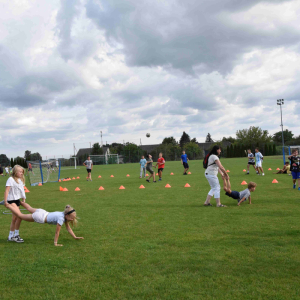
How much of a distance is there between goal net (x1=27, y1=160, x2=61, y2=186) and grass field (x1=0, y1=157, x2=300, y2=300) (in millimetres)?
14145

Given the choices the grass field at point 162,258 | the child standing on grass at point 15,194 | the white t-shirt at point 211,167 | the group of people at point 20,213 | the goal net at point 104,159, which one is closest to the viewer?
the grass field at point 162,258

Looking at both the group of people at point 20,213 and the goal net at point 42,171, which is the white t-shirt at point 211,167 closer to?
the group of people at point 20,213

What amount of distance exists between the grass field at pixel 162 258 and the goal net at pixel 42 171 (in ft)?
46.4

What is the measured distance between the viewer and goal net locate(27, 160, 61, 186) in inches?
874

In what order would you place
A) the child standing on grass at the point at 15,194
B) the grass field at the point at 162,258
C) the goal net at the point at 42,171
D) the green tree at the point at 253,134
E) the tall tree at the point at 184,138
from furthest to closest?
the tall tree at the point at 184,138, the green tree at the point at 253,134, the goal net at the point at 42,171, the child standing on grass at the point at 15,194, the grass field at the point at 162,258

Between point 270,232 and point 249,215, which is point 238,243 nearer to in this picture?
point 270,232

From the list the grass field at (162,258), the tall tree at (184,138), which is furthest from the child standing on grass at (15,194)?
the tall tree at (184,138)

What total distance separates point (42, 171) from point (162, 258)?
19.7 metres

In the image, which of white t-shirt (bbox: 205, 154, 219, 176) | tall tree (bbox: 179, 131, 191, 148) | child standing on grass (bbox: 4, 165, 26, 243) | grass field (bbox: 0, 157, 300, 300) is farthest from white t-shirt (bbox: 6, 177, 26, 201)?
tall tree (bbox: 179, 131, 191, 148)

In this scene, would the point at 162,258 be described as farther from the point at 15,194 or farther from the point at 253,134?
the point at 253,134

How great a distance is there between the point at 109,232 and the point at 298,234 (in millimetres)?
4072

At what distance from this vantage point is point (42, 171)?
22.8 metres

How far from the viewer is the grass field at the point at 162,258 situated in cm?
390

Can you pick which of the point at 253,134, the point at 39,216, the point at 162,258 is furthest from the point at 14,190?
the point at 253,134
